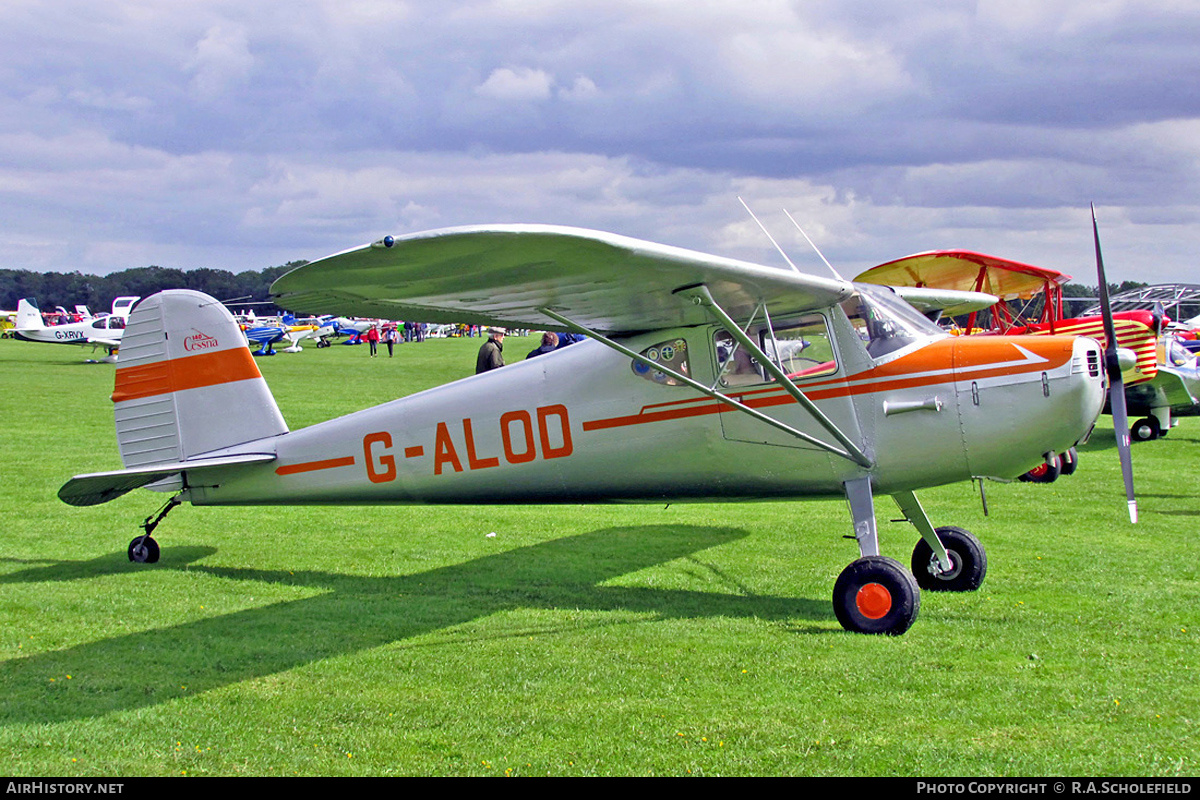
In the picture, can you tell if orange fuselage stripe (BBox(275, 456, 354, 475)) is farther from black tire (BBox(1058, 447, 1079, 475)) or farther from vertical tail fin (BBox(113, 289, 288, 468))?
black tire (BBox(1058, 447, 1079, 475))

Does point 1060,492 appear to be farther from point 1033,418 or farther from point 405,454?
point 405,454

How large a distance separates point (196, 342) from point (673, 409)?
4.38 m

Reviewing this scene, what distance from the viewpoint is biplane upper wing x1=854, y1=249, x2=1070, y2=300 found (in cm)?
1630

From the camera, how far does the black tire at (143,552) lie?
7.98 metres

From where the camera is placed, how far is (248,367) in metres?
8.31

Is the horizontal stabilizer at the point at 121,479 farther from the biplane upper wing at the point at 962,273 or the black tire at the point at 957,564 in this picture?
the biplane upper wing at the point at 962,273

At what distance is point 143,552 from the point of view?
8000mm

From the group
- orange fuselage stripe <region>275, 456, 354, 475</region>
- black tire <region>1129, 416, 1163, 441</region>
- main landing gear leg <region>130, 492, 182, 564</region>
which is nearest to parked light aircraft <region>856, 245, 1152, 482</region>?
black tire <region>1129, 416, 1163, 441</region>

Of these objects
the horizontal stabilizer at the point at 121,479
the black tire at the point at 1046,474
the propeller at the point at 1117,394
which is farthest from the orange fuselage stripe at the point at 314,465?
the black tire at the point at 1046,474

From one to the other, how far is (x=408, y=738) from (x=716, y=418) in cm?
321

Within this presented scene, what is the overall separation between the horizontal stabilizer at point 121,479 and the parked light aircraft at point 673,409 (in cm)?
3

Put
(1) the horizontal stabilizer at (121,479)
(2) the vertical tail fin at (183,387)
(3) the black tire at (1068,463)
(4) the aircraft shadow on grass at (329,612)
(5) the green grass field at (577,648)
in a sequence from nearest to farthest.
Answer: (5) the green grass field at (577,648) < (4) the aircraft shadow on grass at (329,612) < (1) the horizontal stabilizer at (121,479) < (2) the vertical tail fin at (183,387) < (3) the black tire at (1068,463)
